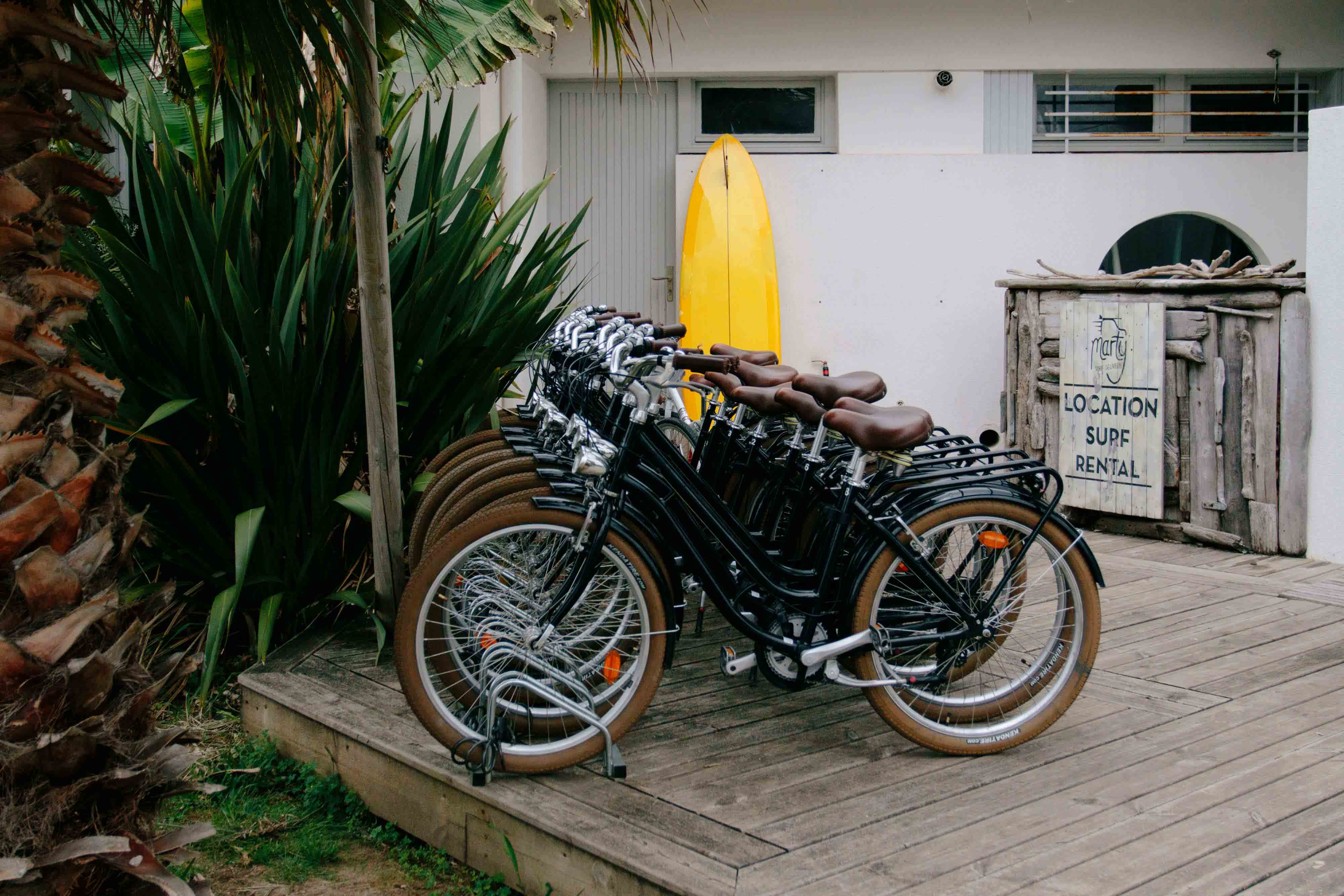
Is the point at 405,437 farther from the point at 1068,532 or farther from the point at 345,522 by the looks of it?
the point at 1068,532

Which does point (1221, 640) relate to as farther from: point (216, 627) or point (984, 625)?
point (216, 627)

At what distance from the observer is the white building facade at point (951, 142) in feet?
27.5

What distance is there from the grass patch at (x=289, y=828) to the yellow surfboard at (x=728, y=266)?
15.7 ft

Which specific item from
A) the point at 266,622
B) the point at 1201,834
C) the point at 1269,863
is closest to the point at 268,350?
the point at 266,622

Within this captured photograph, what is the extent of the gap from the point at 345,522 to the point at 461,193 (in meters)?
1.52

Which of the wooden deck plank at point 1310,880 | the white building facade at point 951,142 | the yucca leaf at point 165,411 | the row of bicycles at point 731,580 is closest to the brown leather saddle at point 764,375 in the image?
the row of bicycles at point 731,580

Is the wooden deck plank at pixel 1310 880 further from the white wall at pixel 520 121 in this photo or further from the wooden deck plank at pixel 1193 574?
the white wall at pixel 520 121

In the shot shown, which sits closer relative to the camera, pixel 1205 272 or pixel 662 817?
pixel 662 817

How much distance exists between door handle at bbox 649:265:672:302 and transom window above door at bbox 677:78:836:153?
87cm

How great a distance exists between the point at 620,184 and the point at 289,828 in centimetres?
623

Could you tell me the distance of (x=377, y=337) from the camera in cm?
367

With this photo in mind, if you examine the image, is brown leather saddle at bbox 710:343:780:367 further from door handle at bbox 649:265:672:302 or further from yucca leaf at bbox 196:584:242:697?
door handle at bbox 649:265:672:302

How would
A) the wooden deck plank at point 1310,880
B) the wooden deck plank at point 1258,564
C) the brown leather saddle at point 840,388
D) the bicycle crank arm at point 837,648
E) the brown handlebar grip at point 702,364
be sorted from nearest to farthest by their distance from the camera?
1. the wooden deck plank at point 1310,880
2. the bicycle crank arm at point 837,648
3. the brown handlebar grip at point 702,364
4. the brown leather saddle at point 840,388
5. the wooden deck plank at point 1258,564

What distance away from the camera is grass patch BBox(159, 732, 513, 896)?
290 cm
